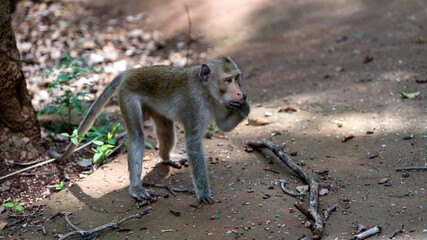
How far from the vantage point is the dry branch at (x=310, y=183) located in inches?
158

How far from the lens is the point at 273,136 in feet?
21.3

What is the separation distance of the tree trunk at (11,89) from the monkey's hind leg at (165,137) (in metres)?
1.94

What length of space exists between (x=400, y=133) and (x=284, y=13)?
780 cm

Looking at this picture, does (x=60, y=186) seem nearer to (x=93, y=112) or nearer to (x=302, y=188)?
(x=93, y=112)

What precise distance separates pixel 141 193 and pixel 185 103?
4.13 feet

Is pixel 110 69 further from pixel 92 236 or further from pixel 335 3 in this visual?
pixel 335 3

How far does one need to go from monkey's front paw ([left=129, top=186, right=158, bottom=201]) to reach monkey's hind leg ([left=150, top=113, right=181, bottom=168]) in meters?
0.92

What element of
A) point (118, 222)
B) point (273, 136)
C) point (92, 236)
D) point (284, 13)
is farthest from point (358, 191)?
point (284, 13)

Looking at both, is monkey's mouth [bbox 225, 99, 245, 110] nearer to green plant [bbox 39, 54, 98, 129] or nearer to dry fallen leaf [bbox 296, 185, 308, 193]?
dry fallen leaf [bbox 296, 185, 308, 193]

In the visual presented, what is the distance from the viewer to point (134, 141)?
5.31 m

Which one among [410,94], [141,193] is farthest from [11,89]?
[410,94]

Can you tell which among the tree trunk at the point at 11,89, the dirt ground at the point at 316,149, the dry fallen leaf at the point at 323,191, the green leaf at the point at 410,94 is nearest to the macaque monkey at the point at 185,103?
the dirt ground at the point at 316,149

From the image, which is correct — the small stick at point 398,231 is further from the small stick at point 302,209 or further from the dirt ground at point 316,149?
the small stick at point 302,209

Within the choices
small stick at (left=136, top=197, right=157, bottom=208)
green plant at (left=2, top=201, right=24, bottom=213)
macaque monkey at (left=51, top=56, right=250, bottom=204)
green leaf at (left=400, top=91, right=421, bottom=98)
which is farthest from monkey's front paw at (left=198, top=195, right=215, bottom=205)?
green leaf at (left=400, top=91, right=421, bottom=98)
